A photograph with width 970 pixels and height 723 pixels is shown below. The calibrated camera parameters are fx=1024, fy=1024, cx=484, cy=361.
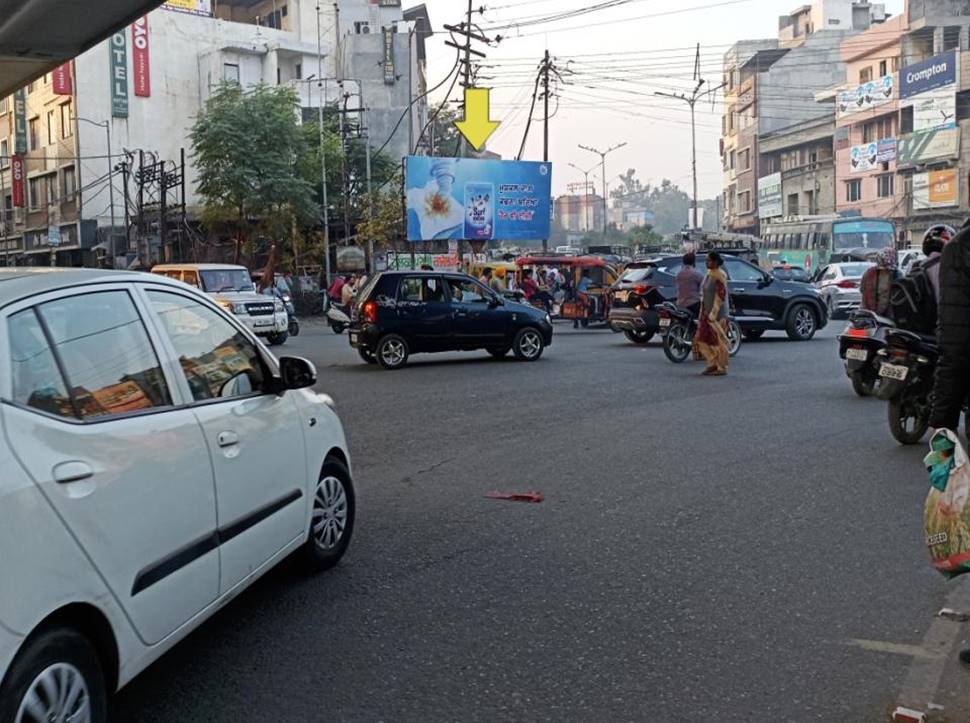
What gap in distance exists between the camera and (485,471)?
8305mm

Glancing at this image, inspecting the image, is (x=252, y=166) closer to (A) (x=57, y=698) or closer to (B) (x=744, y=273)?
(B) (x=744, y=273)

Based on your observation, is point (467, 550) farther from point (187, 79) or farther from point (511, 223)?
point (187, 79)

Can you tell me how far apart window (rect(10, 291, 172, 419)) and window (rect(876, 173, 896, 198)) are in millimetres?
59056

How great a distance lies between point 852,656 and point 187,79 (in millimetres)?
59090

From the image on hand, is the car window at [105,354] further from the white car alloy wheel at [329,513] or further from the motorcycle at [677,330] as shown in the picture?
the motorcycle at [677,330]

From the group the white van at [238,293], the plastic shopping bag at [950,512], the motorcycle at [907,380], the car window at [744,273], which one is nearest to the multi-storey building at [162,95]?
the white van at [238,293]

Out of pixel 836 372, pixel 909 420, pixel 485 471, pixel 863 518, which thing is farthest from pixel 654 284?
pixel 863 518

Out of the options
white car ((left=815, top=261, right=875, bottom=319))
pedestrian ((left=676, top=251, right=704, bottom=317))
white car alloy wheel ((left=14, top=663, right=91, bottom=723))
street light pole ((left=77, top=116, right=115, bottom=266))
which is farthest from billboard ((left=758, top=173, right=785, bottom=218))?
white car alloy wheel ((left=14, top=663, right=91, bottom=723))

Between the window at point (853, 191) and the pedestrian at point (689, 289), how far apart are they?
4862 centimetres

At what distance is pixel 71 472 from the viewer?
301 cm

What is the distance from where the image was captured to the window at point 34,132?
58.5 meters

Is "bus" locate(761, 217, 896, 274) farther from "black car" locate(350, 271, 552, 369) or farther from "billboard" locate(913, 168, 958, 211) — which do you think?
"black car" locate(350, 271, 552, 369)

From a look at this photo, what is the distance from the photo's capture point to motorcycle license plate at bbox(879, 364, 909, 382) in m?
8.89

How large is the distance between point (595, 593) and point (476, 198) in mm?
34539
